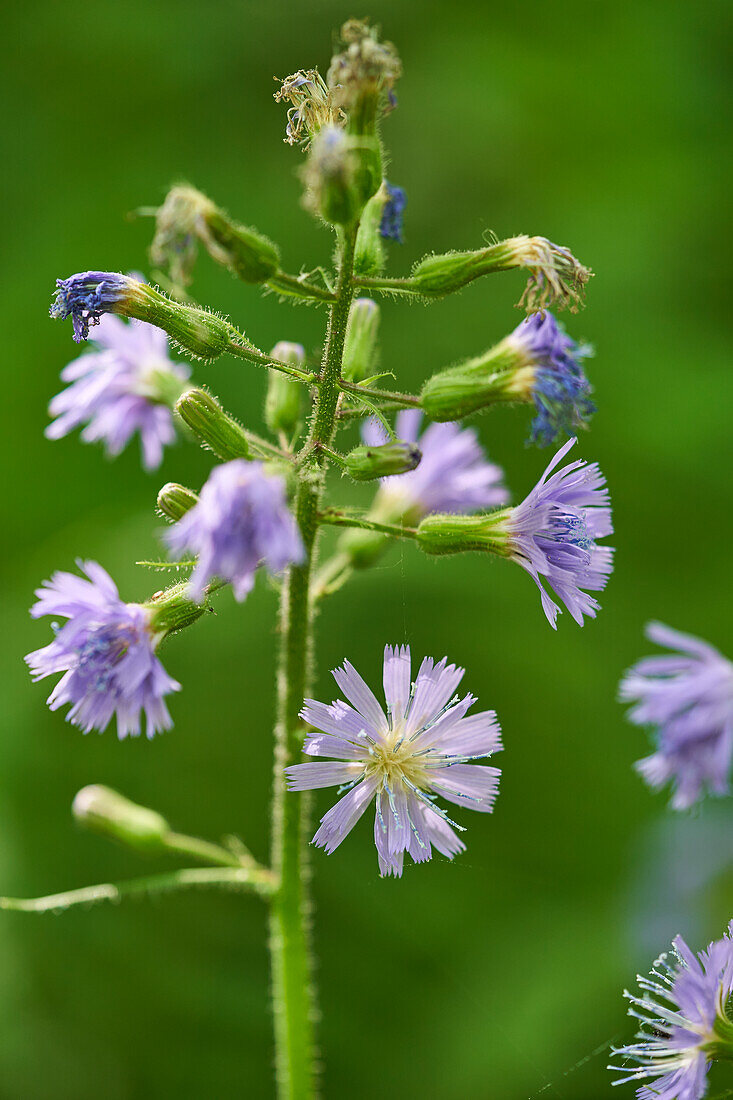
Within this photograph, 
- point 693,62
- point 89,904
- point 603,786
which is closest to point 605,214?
point 693,62

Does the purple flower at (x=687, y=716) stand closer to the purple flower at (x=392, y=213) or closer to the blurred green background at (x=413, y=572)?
the purple flower at (x=392, y=213)

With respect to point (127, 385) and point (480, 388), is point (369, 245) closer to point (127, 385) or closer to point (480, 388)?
point (480, 388)

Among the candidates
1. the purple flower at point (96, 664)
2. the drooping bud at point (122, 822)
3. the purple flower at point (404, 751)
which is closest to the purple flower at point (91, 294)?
the purple flower at point (96, 664)

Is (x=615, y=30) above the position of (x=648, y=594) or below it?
above

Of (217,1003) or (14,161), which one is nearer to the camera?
(217,1003)

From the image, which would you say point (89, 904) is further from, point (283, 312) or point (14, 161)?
point (14, 161)
